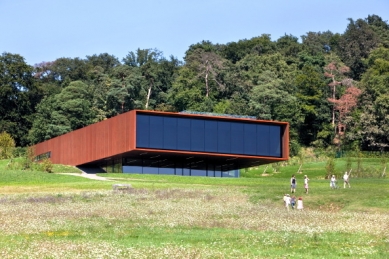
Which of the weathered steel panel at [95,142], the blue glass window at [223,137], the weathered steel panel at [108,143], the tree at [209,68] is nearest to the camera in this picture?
the weathered steel panel at [108,143]

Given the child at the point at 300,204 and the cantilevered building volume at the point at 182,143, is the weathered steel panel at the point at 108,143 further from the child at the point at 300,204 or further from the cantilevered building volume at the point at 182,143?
the child at the point at 300,204

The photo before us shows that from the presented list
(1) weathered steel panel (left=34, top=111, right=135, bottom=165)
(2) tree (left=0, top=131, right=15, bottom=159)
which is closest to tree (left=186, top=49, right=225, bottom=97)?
(1) weathered steel panel (left=34, top=111, right=135, bottom=165)

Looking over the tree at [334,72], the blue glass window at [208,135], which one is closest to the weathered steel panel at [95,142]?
the blue glass window at [208,135]

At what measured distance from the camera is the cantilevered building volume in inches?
3553

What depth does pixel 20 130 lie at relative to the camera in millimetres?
140375

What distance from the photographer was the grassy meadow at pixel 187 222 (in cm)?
3100

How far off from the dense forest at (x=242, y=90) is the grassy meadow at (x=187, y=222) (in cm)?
5488

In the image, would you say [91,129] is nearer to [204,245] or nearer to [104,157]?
[104,157]

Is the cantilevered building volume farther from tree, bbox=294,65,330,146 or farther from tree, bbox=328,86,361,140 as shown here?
tree, bbox=294,65,330,146

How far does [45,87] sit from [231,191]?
302 feet

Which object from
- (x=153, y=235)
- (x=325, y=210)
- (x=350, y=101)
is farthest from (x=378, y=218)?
(x=350, y=101)

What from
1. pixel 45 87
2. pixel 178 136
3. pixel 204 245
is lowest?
pixel 204 245

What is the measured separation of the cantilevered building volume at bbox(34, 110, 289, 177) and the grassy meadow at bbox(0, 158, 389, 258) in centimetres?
1930

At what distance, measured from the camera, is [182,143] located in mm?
91250
